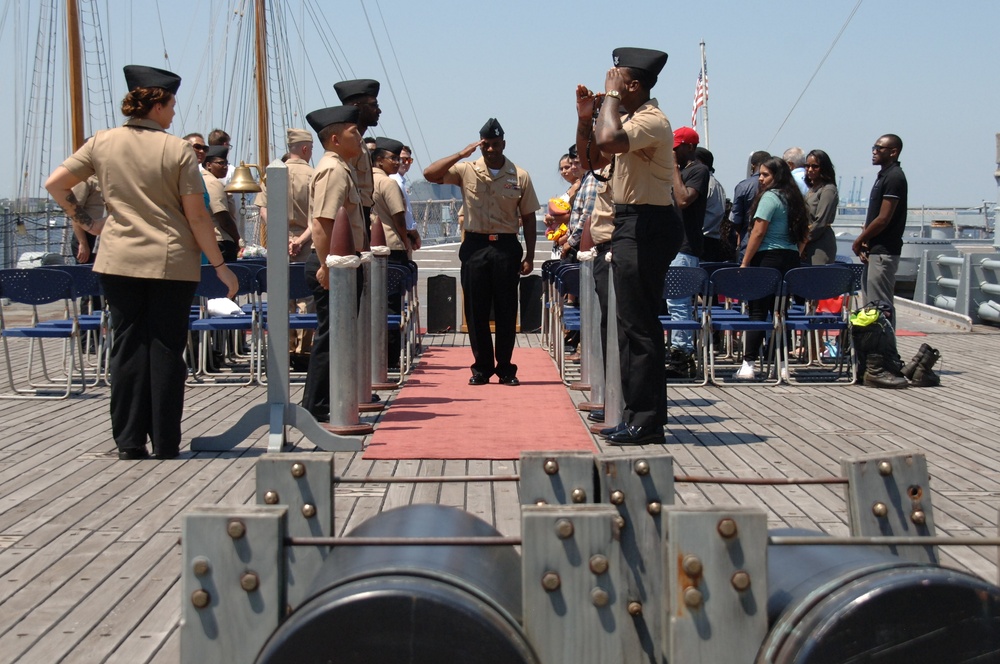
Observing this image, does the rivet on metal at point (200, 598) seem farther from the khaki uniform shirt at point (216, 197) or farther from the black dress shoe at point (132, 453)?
the khaki uniform shirt at point (216, 197)

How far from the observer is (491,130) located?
403 inches

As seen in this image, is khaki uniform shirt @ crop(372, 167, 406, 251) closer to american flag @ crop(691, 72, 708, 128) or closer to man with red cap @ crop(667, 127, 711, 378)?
man with red cap @ crop(667, 127, 711, 378)

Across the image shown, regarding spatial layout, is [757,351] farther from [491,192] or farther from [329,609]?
[329,609]

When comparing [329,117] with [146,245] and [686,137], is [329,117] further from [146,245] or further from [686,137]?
[686,137]

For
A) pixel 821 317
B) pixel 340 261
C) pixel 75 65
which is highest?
pixel 75 65

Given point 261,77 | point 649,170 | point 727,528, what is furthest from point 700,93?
point 727,528

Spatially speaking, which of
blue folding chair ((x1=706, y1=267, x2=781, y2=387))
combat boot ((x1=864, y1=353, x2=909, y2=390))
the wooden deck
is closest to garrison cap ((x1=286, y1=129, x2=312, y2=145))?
the wooden deck

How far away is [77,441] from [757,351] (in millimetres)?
7015

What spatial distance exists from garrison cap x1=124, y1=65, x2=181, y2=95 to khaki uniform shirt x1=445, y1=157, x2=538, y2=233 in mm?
3577

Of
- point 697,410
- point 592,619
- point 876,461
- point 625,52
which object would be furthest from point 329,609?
point 697,410

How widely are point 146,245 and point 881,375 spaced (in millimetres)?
6514

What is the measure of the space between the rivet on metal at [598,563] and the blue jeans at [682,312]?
8.89 m

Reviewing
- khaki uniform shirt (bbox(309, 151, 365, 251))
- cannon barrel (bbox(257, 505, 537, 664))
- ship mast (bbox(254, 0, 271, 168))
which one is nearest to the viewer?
cannon barrel (bbox(257, 505, 537, 664))

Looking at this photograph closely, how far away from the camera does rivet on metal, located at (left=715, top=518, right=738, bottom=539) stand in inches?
95.3
